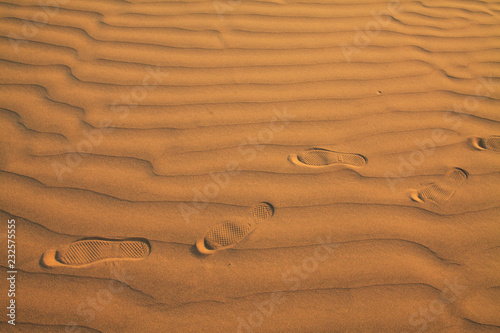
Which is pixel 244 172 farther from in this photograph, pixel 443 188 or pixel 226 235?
pixel 443 188

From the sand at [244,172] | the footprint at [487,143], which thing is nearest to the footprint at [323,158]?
the sand at [244,172]

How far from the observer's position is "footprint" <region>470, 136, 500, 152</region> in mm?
1741

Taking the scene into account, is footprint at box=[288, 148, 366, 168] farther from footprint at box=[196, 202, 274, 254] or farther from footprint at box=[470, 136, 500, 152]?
footprint at box=[470, 136, 500, 152]

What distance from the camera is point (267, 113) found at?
1868 mm

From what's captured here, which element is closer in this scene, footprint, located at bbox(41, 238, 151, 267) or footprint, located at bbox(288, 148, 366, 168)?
footprint, located at bbox(41, 238, 151, 267)

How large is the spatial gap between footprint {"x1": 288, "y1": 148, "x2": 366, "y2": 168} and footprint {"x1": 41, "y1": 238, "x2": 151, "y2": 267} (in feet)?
2.72

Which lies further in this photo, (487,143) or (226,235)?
(487,143)

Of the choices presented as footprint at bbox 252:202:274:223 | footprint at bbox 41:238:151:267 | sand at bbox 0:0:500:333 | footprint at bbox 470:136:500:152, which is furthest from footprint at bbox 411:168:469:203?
footprint at bbox 41:238:151:267

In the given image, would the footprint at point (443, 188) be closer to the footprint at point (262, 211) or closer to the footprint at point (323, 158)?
the footprint at point (323, 158)

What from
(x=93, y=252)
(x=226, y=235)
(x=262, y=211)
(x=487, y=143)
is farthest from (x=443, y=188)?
(x=93, y=252)

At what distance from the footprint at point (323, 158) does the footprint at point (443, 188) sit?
301mm

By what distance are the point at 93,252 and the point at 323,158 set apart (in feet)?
3.71

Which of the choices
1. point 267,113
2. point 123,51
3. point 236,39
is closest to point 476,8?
point 236,39

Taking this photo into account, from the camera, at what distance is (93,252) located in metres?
1.28
